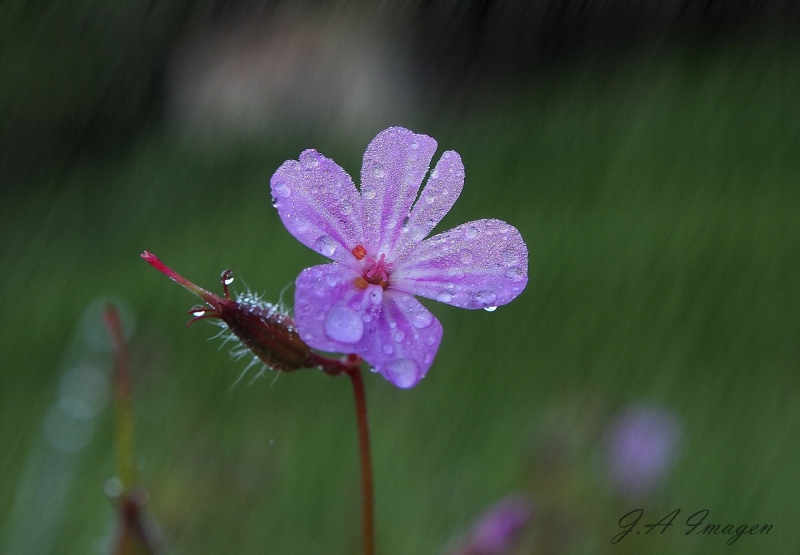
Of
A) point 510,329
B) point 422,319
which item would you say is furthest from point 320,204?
point 510,329

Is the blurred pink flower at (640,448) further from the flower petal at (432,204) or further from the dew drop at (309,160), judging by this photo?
the dew drop at (309,160)

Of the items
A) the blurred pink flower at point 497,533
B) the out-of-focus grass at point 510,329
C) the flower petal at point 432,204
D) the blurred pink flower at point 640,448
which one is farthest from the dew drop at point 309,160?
the blurred pink flower at point 640,448

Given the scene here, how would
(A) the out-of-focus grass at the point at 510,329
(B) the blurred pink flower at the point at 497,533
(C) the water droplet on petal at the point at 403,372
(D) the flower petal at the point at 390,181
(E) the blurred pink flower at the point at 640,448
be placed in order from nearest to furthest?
1. (C) the water droplet on petal at the point at 403,372
2. (D) the flower petal at the point at 390,181
3. (B) the blurred pink flower at the point at 497,533
4. (E) the blurred pink flower at the point at 640,448
5. (A) the out-of-focus grass at the point at 510,329

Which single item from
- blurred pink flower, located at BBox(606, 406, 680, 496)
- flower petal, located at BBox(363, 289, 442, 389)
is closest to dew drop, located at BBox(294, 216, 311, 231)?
flower petal, located at BBox(363, 289, 442, 389)

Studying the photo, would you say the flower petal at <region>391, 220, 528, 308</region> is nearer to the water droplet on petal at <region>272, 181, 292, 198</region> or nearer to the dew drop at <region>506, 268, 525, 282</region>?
the dew drop at <region>506, 268, 525, 282</region>

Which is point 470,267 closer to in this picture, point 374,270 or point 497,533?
point 374,270

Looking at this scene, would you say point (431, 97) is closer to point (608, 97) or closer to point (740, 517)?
point (608, 97)

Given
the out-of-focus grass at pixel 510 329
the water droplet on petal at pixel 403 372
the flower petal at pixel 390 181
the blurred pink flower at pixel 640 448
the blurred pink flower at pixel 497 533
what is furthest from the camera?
the out-of-focus grass at pixel 510 329
